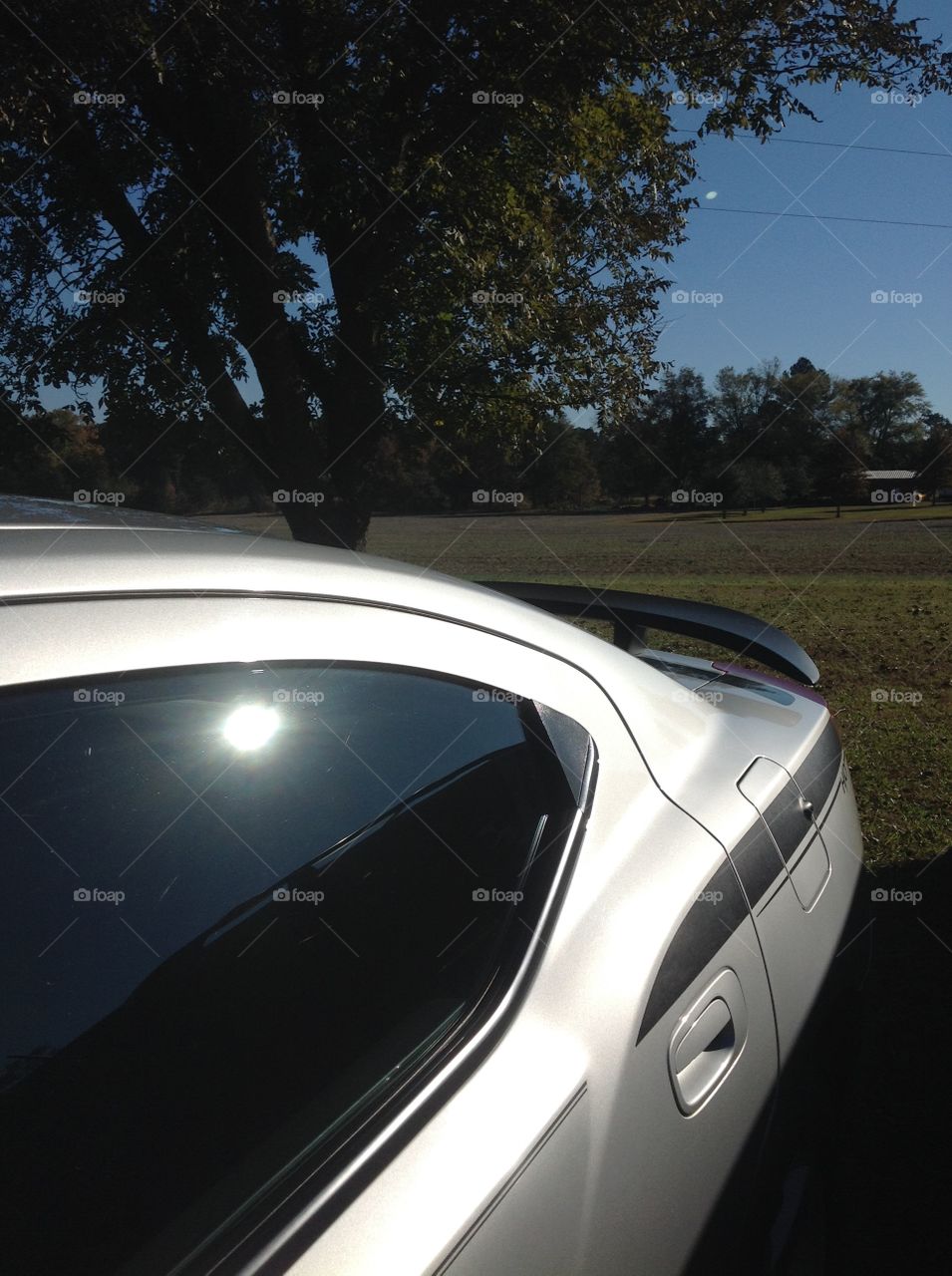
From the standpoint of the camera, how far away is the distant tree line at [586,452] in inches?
368

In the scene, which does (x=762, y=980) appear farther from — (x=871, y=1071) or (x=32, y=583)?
(x=871, y=1071)

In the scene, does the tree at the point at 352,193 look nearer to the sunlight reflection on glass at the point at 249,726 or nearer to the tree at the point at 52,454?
the tree at the point at 52,454

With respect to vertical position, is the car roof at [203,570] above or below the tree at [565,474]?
below

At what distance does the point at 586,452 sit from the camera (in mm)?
28297

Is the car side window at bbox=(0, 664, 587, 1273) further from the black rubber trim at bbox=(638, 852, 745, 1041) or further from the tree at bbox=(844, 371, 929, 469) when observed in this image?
the tree at bbox=(844, 371, 929, 469)

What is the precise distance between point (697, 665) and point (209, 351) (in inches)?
294

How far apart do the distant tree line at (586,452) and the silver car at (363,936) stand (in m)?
1.45

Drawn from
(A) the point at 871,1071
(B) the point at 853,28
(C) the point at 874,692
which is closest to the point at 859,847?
(A) the point at 871,1071

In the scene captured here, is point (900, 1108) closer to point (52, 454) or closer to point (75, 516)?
point (75, 516)

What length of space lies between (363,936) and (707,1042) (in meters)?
0.55

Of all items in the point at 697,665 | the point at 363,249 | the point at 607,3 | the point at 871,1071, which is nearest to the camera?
the point at 697,665

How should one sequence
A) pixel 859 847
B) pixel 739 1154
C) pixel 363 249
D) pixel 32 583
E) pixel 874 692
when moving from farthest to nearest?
1. pixel 363 249
2. pixel 874 692
3. pixel 859 847
4. pixel 739 1154
5. pixel 32 583

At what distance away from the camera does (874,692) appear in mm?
8008

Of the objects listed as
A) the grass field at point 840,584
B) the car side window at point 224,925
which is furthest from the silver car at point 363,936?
the grass field at point 840,584
